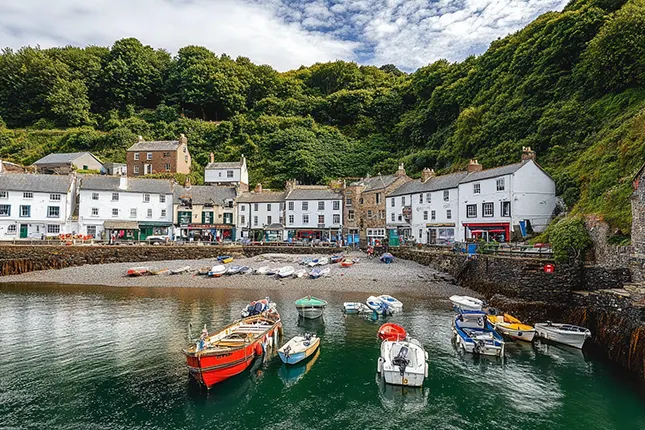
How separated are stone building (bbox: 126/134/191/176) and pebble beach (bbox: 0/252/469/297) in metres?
29.0

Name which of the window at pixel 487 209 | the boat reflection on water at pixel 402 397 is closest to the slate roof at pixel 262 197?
the window at pixel 487 209

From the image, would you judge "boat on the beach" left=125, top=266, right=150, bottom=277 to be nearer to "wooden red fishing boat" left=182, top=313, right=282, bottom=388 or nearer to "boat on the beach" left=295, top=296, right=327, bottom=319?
"boat on the beach" left=295, top=296, right=327, bottom=319

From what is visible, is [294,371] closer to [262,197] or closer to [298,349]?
[298,349]

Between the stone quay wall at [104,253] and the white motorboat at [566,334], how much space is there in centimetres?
3298

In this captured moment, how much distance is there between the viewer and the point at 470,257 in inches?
1352

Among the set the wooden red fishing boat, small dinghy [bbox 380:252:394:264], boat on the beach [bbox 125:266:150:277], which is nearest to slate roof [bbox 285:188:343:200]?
small dinghy [bbox 380:252:394:264]

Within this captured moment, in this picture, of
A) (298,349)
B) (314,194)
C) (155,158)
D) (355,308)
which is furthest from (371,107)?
(298,349)

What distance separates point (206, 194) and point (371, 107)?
46.1 metres

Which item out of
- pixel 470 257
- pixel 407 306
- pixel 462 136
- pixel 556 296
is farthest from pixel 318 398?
pixel 462 136

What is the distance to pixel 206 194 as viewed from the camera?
61.0m

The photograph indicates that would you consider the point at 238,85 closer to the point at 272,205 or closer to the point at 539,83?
the point at 272,205

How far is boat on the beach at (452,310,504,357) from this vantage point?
18422mm

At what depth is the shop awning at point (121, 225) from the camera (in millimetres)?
54344

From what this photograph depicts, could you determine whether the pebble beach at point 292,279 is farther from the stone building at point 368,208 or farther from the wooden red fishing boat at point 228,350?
the wooden red fishing boat at point 228,350
